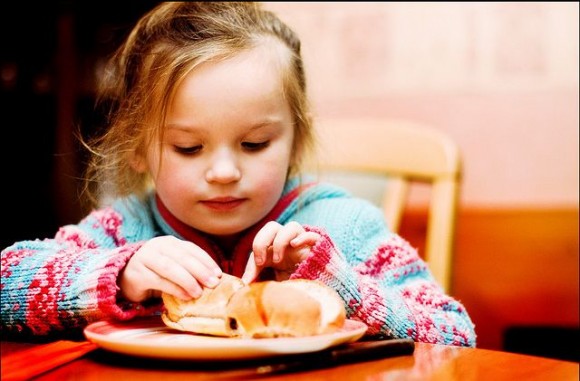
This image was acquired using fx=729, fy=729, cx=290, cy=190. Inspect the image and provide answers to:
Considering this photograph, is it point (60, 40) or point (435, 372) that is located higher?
point (60, 40)

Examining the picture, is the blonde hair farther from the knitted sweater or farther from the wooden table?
the wooden table

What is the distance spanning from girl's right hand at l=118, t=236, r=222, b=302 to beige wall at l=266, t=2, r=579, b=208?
1.02 m

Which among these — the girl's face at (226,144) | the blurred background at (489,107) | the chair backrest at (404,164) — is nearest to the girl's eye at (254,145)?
the girl's face at (226,144)

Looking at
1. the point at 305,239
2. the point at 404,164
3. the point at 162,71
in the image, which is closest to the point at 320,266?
the point at 305,239

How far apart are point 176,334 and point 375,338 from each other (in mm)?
233

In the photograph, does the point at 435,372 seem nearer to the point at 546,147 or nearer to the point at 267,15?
the point at 267,15

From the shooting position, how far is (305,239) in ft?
2.64

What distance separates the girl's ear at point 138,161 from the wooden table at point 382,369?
42cm

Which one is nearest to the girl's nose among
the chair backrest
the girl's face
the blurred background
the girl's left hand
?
the girl's face

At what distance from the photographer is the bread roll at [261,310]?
0.68 m

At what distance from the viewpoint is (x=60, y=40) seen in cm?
321

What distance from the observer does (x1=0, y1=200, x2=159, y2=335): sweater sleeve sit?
81 cm

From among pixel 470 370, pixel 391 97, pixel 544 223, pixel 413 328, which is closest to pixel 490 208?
pixel 544 223

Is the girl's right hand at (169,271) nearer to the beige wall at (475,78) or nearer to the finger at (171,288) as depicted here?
the finger at (171,288)
